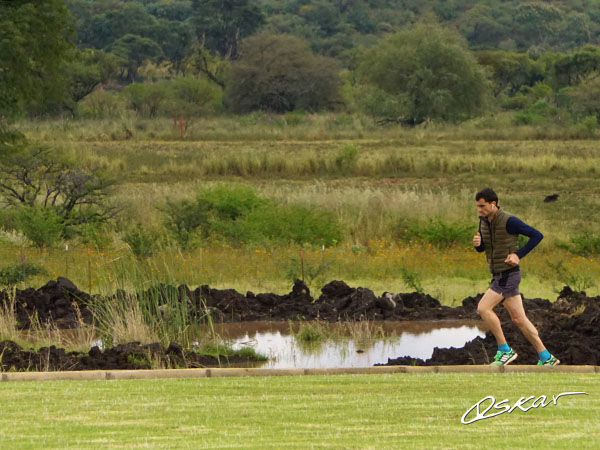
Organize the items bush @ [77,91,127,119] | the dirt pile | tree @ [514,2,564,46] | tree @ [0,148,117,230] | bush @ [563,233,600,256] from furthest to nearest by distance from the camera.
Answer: tree @ [514,2,564,46] → bush @ [77,91,127,119] → tree @ [0,148,117,230] → bush @ [563,233,600,256] → the dirt pile

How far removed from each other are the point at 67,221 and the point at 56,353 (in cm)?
1173

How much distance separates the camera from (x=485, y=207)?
9.97 metres

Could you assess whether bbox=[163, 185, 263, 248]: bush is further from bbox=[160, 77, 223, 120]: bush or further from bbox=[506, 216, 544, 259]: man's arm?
bbox=[160, 77, 223, 120]: bush

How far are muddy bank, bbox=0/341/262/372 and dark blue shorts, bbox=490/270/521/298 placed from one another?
10.5 ft

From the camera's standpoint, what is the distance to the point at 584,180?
34.9m

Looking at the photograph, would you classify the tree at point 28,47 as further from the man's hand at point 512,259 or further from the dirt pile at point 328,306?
the man's hand at point 512,259

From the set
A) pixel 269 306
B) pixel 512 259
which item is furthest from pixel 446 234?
pixel 512 259

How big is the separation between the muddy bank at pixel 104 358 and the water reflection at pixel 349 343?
1366mm

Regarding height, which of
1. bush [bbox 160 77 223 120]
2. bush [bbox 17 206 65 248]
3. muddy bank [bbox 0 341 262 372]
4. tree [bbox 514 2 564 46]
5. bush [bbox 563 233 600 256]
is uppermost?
muddy bank [bbox 0 341 262 372]

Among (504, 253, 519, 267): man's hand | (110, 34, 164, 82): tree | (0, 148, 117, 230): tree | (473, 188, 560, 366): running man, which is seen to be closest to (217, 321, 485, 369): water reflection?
(473, 188, 560, 366): running man

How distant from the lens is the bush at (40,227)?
2059 centimetres

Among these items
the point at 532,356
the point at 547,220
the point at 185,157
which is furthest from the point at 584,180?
the point at 532,356

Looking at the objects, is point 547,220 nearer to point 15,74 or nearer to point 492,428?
point 15,74

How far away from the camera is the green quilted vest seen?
1006cm
